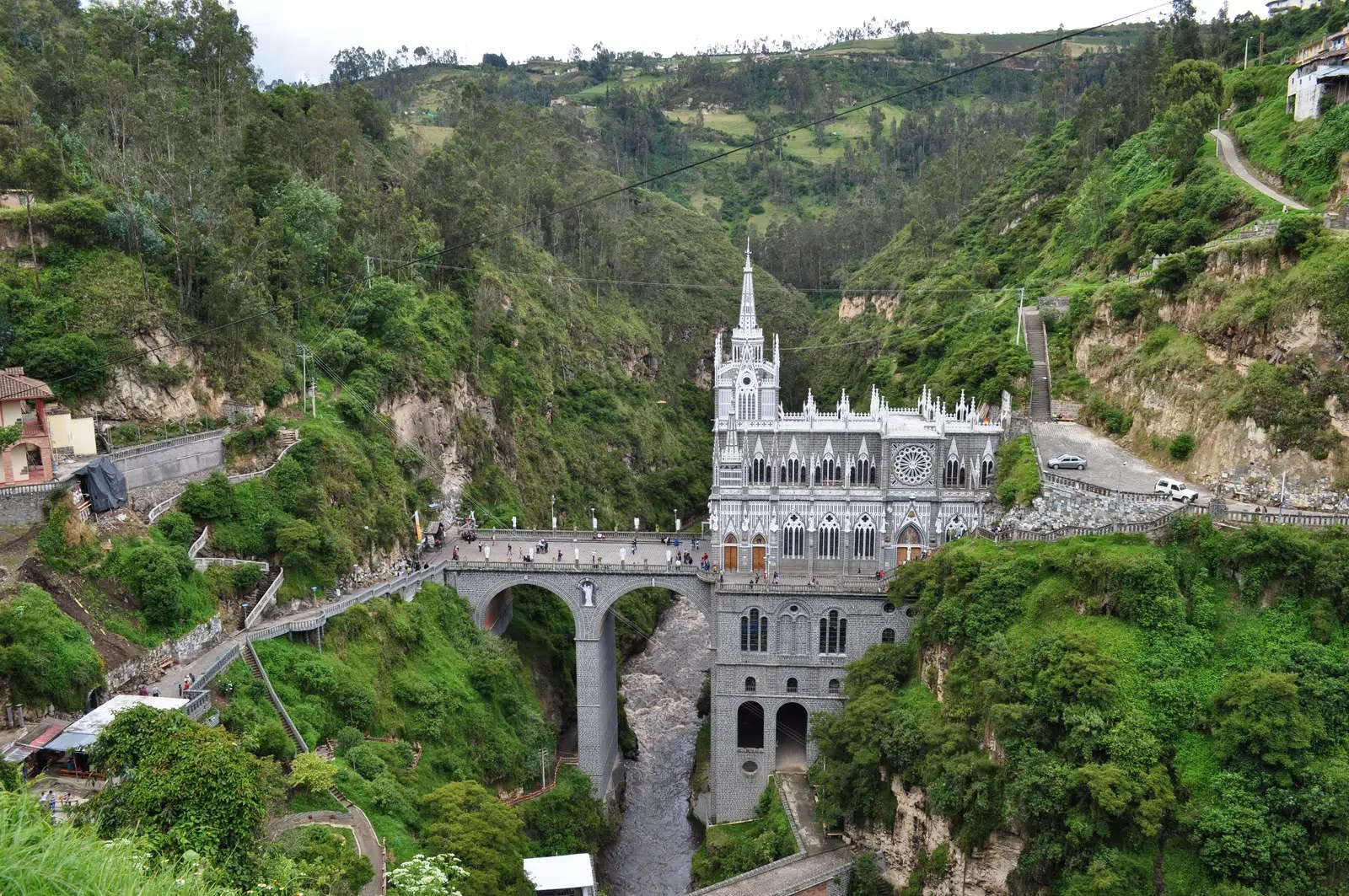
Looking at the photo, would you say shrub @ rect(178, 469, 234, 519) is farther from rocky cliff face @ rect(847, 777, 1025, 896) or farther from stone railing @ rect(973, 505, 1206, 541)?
stone railing @ rect(973, 505, 1206, 541)

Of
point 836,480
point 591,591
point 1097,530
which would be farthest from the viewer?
point 836,480

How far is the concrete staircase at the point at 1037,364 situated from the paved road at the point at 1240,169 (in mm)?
15120

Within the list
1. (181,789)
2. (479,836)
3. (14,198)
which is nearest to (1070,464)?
(479,836)

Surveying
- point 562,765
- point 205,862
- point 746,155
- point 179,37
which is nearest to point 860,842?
point 562,765

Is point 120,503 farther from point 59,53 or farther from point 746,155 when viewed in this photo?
point 746,155

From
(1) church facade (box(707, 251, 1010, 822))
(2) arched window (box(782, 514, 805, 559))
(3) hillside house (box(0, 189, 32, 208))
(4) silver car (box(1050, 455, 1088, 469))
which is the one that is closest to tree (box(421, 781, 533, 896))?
(1) church facade (box(707, 251, 1010, 822))

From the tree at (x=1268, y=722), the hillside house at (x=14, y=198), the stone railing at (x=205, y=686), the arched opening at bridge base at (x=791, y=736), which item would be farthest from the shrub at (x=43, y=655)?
the tree at (x=1268, y=722)

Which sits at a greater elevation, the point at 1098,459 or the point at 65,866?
the point at 65,866

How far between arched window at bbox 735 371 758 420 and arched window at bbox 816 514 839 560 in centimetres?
755

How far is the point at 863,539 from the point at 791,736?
12377mm

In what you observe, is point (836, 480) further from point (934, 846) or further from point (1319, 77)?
point (1319, 77)

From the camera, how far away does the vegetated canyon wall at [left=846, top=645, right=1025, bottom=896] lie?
40.8 meters

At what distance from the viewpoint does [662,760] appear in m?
66.4

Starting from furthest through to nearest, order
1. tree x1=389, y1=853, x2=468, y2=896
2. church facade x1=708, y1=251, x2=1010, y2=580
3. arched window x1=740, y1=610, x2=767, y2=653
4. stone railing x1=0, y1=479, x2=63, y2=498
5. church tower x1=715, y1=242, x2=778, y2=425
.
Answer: church tower x1=715, y1=242, x2=778, y2=425 < church facade x1=708, y1=251, x2=1010, y2=580 < arched window x1=740, y1=610, x2=767, y2=653 < stone railing x1=0, y1=479, x2=63, y2=498 < tree x1=389, y1=853, x2=468, y2=896
